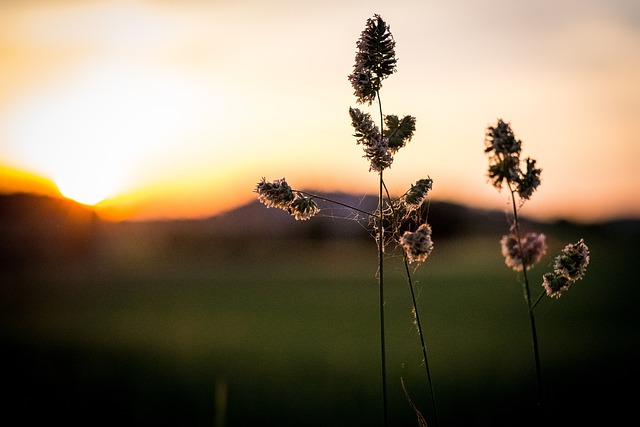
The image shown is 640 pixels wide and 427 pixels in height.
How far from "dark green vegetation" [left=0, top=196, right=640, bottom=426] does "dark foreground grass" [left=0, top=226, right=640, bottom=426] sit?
5cm

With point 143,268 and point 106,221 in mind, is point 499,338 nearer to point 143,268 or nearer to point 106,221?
point 106,221

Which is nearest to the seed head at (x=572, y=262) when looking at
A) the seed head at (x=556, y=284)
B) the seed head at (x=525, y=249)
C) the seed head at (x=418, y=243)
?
the seed head at (x=556, y=284)

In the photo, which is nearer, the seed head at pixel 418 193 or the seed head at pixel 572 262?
the seed head at pixel 572 262

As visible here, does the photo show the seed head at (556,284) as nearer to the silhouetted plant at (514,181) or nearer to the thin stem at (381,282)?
the silhouetted plant at (514,181)

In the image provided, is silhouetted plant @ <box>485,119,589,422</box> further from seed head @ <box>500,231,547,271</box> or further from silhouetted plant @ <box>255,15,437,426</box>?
silhouetted plant @ <box>255,15,437,426</box>

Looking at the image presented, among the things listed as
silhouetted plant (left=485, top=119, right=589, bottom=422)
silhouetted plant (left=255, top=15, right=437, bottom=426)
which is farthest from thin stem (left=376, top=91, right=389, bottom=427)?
silhouetted plant (left=485, top=119, right=589, bottom=422)

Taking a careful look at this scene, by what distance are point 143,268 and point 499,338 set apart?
2494cm

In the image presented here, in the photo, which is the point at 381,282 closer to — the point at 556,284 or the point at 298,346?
the point at 556,284

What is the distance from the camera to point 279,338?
17.6m

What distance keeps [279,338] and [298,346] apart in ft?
5.87

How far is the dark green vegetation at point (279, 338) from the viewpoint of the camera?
9727 mm

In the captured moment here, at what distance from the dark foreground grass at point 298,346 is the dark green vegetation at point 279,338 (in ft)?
0.18

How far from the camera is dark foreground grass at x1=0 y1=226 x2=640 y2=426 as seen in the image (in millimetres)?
9656

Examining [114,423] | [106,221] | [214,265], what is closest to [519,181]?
[114,423]
